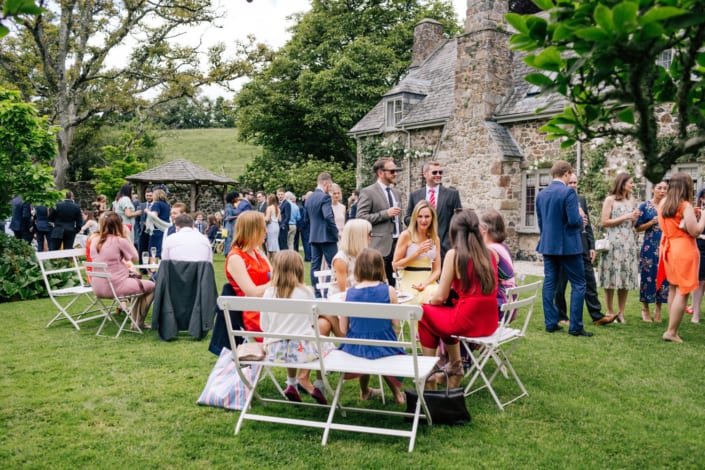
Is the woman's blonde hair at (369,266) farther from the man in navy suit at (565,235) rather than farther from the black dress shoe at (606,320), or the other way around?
the black dress shoe at (606,320)

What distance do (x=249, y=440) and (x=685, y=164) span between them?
45.0 feet

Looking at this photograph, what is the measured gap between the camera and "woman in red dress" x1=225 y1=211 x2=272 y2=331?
17.7 ft

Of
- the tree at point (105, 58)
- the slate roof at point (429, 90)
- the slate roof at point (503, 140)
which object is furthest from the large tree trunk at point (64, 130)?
the slate roof at point (503, 140)

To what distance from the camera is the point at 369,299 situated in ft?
14.6

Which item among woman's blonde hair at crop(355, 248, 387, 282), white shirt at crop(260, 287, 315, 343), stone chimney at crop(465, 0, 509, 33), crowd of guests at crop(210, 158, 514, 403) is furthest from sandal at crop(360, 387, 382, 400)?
stone chimney at crop(465, 0, 509, 33)

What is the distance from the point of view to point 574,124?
234 centimetres

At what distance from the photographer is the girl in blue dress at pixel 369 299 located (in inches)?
169

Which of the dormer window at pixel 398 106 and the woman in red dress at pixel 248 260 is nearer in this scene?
the woman in red dress at pixel 248 260

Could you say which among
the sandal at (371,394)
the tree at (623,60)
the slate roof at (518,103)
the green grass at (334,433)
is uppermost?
the slate roof at (518,103)

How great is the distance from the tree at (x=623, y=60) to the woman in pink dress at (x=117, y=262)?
244 inches

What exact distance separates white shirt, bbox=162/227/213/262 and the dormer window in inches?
599

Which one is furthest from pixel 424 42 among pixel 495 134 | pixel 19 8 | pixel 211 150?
pixel 211 150

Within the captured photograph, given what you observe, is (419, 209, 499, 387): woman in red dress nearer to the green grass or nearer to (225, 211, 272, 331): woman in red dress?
the green grass

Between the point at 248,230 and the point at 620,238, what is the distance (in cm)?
507
